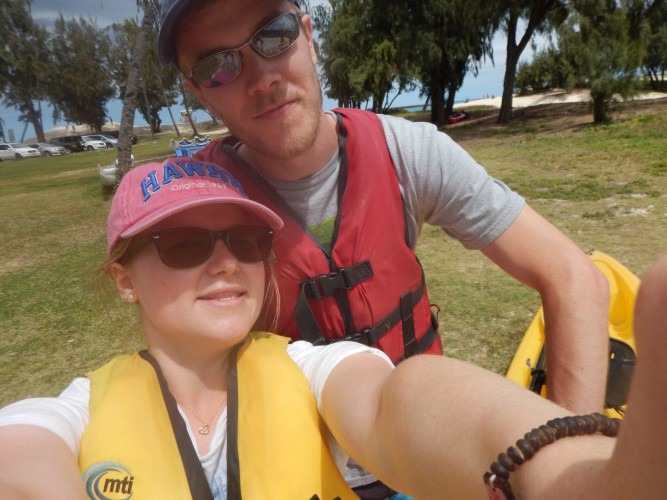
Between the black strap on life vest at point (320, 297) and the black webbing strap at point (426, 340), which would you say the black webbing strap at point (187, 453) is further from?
the black webbing strap at point (426, 340)

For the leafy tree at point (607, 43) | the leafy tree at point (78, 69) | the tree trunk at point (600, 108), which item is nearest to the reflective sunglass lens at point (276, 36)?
the leafy tree at point (607, 43)

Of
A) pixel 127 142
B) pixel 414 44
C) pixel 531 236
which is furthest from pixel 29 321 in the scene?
pixel 414 44

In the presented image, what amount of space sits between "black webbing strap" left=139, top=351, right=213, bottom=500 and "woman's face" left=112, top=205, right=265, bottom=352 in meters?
0.15

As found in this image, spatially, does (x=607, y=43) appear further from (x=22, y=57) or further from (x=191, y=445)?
(x=22, y=57)

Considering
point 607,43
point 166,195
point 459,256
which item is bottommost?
point 459,256

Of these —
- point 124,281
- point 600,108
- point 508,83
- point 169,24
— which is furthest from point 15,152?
point 124,281

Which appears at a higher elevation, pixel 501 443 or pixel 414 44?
pixel 414 44

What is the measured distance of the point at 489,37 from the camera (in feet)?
64.5

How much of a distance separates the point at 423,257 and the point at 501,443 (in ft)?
16.3

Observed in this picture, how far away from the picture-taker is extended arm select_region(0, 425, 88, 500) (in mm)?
951

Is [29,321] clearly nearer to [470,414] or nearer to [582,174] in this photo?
[470,414]

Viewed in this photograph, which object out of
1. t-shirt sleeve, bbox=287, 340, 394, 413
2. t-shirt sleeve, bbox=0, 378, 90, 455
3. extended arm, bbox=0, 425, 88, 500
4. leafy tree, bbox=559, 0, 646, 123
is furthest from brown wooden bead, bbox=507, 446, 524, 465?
leafy tree, bbox=559, 0, 646, 123

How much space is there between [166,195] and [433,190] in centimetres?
94

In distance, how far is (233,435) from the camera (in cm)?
126
